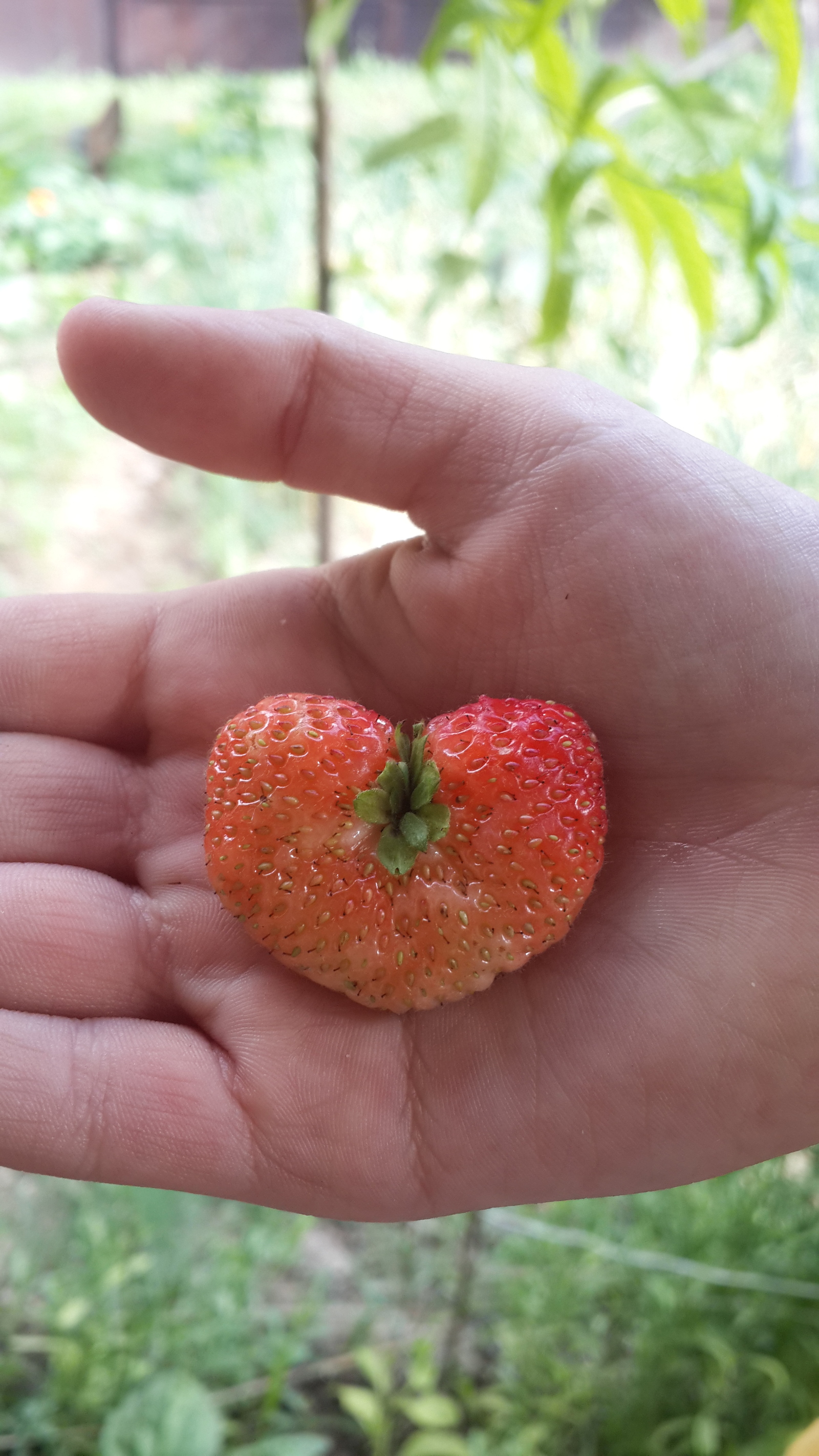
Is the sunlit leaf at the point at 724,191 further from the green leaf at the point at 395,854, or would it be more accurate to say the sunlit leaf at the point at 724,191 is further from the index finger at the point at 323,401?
the green leaf at the point at 395,854

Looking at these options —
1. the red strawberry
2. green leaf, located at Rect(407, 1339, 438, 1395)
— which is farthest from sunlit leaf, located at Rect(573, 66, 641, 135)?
green leaf, located at Rect(407, 1339, 438, 1395)

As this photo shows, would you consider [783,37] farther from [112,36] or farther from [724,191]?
[112,36]

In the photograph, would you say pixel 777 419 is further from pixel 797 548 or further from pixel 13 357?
pixel 13 357

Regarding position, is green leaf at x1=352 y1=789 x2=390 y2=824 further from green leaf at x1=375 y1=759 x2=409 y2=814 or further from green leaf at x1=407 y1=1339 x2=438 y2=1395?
green leaf at x1=407 y1=1339 x2=438 y2=1395

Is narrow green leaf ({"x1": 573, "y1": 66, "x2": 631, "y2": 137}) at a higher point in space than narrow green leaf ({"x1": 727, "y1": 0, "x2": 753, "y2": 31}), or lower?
lower

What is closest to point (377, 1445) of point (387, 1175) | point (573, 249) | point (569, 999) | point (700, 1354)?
point (700, 1354)

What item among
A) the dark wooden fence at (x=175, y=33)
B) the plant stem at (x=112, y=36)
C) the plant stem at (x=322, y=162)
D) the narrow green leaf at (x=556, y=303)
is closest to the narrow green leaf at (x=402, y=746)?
the plant stem at (x=322, y=162)
